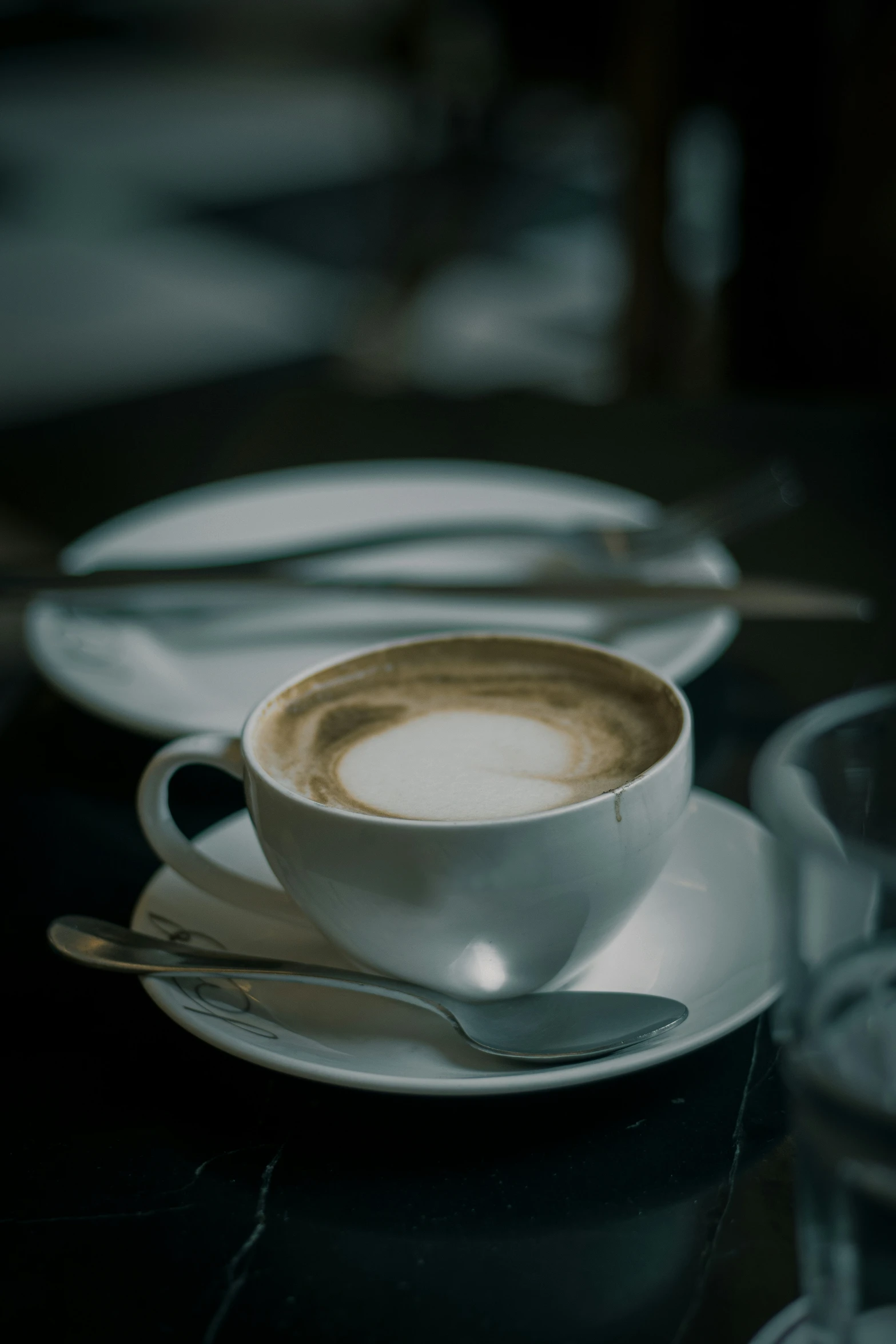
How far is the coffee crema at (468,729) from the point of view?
362mm

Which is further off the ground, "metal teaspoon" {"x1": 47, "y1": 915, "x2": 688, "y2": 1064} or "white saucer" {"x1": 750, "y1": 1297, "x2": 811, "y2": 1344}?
"metal teaspoon" {"x1": 47, "y1": 915, "x2": 688, "y2": 1064}

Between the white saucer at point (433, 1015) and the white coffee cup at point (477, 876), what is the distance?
0.06ft

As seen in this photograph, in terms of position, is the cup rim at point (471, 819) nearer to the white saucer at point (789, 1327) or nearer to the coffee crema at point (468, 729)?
the coffee crema at point (468, 729)

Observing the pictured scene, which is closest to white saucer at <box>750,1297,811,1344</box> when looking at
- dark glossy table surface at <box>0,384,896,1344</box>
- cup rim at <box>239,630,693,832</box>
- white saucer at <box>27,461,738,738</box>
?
dark glossy table surface at <box>0,384,896,1344</box>

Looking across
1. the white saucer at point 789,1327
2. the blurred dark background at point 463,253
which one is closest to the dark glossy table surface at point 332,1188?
the white saucer at point 789,1327

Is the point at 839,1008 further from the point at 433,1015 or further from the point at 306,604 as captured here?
the point at 306,604

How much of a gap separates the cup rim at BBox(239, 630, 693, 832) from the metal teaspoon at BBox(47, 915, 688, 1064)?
0.05 meters

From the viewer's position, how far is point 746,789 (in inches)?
19.3

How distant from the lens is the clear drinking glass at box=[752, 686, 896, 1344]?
0.22 meters

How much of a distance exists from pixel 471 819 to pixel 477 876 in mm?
23

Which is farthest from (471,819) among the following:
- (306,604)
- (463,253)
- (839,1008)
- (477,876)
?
(463,253)

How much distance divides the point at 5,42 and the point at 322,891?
6484mm

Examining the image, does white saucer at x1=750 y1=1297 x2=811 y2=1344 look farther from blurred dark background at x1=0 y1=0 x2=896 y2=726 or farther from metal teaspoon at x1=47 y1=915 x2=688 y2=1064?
blurred dark background at x1=0 y1=0 x2=896 y2=726

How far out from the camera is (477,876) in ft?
1.06
